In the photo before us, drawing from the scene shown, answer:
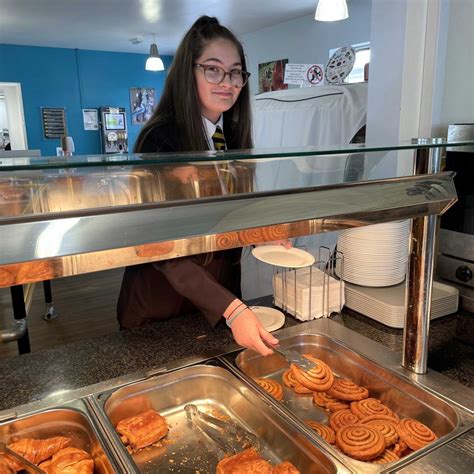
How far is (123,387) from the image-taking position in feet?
3.03

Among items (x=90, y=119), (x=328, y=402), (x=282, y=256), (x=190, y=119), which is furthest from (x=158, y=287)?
(x=90, y=119)

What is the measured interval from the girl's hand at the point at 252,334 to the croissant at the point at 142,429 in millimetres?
220

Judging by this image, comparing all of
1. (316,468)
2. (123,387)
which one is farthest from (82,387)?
(316,468)

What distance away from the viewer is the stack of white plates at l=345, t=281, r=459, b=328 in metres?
1.25

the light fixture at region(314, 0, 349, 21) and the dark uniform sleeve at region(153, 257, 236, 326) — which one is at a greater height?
the light fixture at region(314, 0, 349, 21)

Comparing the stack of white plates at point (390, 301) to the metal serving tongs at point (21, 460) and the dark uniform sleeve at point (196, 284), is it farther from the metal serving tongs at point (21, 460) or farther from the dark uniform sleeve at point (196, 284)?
the metal serving tongs at point (21, 460)

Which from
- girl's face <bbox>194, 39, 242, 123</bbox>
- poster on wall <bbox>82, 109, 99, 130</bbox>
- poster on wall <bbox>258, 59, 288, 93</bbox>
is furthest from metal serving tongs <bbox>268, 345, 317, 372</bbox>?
poster on wall <bbox>82, 109, 99, 130</bbox>

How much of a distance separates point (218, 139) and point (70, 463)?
1051 mm

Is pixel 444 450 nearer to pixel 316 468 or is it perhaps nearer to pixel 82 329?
pixel 316 468

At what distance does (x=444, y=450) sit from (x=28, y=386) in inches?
31.4

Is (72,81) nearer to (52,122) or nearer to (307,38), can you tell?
(52,122)

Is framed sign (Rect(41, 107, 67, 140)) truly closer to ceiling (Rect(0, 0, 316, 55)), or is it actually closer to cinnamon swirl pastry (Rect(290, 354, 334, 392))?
ceiling (Rect(0, 0, 316, 55))

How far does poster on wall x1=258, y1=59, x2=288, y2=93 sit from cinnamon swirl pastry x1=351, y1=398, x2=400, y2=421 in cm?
562

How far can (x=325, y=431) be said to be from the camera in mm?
872
